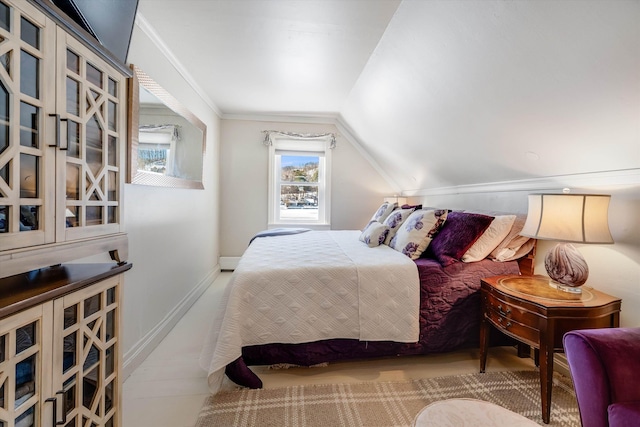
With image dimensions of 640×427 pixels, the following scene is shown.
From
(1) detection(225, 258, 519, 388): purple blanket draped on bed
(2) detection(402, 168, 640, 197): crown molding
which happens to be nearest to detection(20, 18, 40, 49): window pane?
(1) detection(225, 258, 519, 388): purple blanket draped on bed

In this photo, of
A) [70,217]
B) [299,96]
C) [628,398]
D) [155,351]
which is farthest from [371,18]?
[155,351]

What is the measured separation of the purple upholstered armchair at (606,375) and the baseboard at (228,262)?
3.86 metres

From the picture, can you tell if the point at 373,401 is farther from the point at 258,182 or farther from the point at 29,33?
the point at 258,182

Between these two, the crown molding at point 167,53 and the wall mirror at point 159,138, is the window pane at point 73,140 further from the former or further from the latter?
the crown molding at point 167,53

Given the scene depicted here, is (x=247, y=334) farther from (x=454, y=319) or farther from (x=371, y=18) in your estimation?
(x=371, y=18)

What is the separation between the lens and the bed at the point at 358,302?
1.62 m

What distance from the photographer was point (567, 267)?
1507 mm

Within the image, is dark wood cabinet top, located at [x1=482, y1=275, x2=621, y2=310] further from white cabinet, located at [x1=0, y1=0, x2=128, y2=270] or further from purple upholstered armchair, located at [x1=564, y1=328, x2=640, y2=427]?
white cabinet, located at [x1=0, y1=0, x2=128, y2=270]

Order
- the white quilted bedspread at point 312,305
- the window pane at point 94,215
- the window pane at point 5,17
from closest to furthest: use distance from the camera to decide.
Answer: the window pane at point 5,17, the window pane at point 94,215, the white quilted bedspread at point 312,305

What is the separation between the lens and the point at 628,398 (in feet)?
2.92

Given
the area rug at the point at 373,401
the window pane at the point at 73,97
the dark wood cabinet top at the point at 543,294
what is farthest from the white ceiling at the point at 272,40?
the area rug at the point at 373,401

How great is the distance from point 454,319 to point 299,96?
2.79m

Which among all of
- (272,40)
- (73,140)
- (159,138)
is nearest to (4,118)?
(73,140)

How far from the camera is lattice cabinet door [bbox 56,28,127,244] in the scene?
79cm
